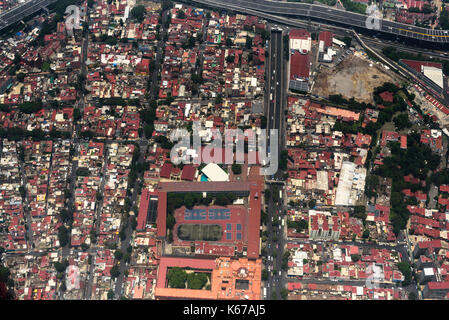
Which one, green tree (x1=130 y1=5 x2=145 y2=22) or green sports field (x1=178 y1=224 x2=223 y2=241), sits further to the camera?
green tree (x1=130 y1=5 x2=145 y2=22)

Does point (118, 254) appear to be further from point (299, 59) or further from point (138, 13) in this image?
point (138, 13)

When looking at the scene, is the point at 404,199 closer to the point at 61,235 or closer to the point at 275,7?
the point at 275,7

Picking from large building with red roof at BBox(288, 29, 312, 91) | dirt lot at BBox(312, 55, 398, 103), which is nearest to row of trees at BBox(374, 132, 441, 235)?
dirt lot at BBox(312, 55, 398, 103)

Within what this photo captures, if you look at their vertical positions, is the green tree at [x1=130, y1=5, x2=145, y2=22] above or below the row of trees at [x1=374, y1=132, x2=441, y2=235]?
above

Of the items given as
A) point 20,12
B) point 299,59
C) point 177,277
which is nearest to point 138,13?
point 20,12

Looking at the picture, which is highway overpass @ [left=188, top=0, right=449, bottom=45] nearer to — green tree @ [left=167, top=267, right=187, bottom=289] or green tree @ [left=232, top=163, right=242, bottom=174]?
green tree @ [left=232, top=163, right=242, bottom=174]
